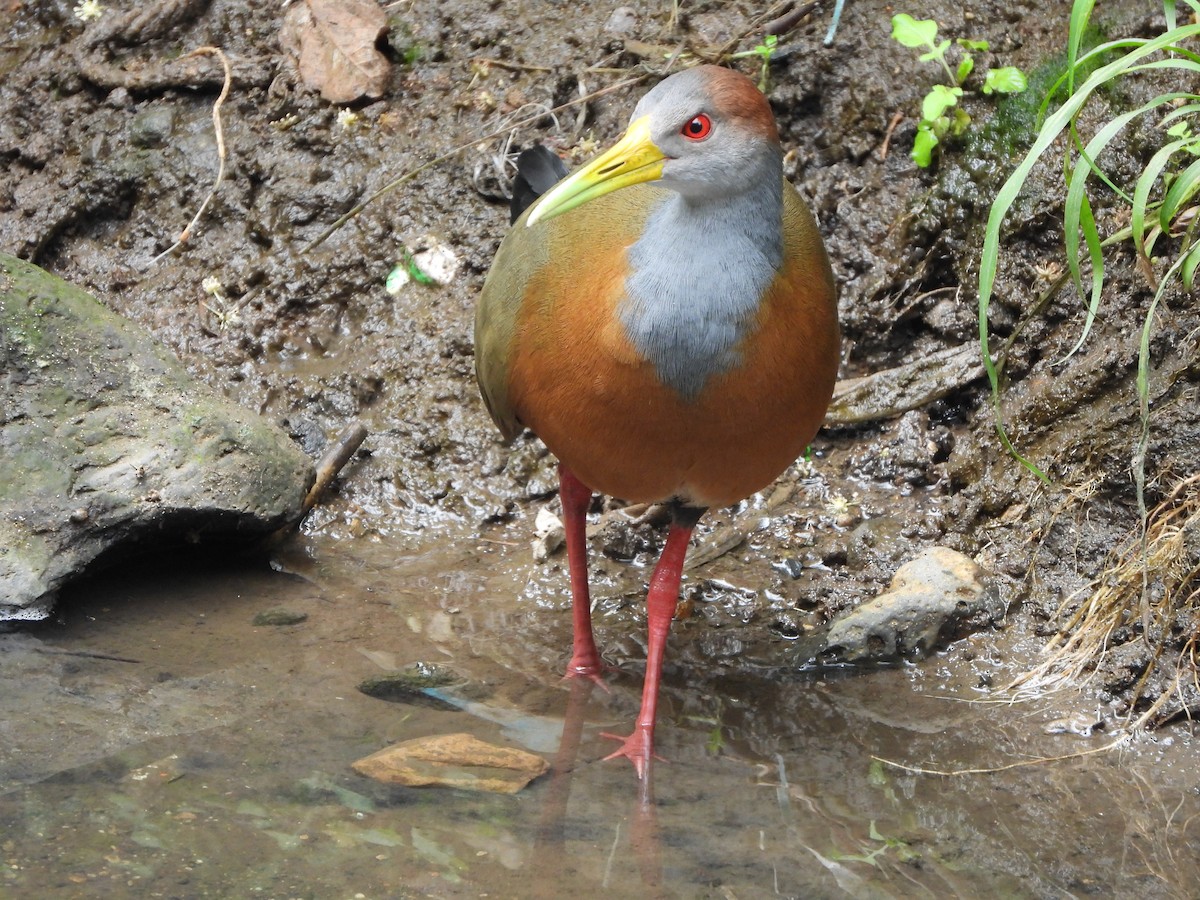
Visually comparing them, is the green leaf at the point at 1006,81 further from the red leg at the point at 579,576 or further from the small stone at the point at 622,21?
the red leg at the point at 579,576

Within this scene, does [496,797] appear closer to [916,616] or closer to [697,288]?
[697,288]

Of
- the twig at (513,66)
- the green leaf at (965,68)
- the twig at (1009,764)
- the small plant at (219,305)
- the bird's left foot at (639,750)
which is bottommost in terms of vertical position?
the twig at (1009,764)

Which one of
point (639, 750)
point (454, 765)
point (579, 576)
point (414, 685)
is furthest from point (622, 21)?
point (454, 765)

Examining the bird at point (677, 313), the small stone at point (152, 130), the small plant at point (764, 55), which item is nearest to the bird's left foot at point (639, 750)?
the bird at point (677, 313)

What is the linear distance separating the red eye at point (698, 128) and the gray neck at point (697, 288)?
0.14 meters

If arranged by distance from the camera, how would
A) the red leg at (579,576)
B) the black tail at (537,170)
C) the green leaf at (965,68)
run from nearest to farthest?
the red leg at (579,576) < the black tail at (537,170) < the green leaf at (965,68)

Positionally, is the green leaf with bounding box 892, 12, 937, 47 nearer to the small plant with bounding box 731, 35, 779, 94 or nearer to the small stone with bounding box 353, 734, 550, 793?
the small plant with bounding box 731, 35, 779, 94

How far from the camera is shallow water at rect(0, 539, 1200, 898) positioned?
2.60 meters

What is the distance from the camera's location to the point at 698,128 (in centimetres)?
291

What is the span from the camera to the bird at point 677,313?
2.92m

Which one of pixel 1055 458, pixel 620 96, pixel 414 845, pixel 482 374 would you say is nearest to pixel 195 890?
pixel 414 845

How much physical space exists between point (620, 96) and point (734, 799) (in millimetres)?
3022

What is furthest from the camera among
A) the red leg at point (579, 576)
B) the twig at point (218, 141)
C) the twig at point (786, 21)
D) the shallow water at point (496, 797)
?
the twig at point (218, 141)

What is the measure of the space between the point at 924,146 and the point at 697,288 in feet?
6.55
